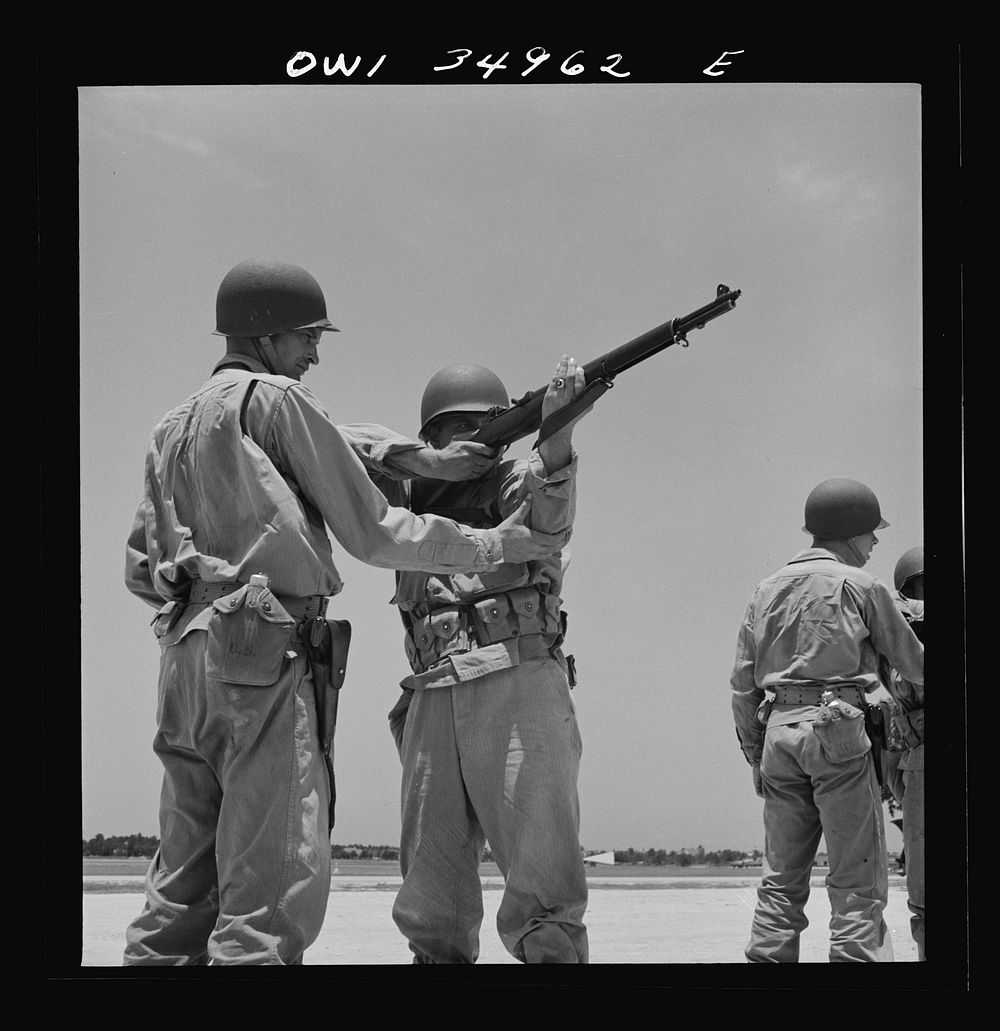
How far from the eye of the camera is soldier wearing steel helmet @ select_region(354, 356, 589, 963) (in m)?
6.80

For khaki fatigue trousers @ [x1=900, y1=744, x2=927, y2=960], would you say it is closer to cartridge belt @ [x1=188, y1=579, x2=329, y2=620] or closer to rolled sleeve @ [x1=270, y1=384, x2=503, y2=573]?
rolled sleeve @ [x1=270, y1=384, x2=503, y2=573]

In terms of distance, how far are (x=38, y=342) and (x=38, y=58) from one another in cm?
115

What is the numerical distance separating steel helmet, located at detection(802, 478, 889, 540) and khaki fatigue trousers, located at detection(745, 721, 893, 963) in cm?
111

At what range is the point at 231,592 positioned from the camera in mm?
6082

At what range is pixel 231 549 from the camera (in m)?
6.16

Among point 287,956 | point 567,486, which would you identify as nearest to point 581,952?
point 287,956

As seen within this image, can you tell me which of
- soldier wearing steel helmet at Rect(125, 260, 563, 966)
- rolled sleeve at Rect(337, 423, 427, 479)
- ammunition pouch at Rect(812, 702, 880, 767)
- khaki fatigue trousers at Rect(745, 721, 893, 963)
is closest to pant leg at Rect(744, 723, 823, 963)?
khaki fatigue trousers at Rect(745, 721, 893, 963)

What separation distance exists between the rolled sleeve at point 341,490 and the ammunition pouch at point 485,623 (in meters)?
0.82

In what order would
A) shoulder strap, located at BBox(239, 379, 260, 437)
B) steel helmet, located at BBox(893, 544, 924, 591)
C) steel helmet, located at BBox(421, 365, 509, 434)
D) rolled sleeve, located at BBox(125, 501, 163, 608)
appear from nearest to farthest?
shoulder strap, located at BBox(239, 379, 260, 437), rolled sleeve, located at BBox(125, 501, 163, 608), steel helmet, located at BBox(421, 365, 509, 434), steel helmet, located at BBox(893, 544, 924, 591)

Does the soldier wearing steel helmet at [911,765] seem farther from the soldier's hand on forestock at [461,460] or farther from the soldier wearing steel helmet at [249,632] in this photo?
the soldier wearing steel helmet at [249,632]

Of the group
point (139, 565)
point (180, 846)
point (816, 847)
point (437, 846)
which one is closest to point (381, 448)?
point (139, 565)

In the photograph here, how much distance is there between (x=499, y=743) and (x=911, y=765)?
135 inches

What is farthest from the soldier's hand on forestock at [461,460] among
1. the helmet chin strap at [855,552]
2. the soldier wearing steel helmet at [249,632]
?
the helmet chin strap at [855,552]

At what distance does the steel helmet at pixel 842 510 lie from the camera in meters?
9.11
